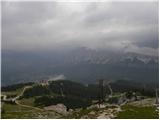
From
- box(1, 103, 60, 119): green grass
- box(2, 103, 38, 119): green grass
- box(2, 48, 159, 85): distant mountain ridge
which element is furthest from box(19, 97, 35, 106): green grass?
box(1, 103, 60, 119): green grass

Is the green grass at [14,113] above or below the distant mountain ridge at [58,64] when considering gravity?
below

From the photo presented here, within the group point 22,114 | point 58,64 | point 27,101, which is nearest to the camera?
point 22,114

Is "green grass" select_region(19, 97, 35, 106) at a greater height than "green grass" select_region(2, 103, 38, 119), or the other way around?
"green grass" select_region(2, 103, 38, 119)

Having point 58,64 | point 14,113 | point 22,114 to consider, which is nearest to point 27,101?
point 58,64

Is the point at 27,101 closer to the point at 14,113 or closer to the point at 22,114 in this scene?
the point at 14,113

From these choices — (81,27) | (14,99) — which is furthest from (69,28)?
(14,99)

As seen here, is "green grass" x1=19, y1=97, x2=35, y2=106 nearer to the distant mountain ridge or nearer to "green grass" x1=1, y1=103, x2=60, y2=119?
the distant mountain ridge

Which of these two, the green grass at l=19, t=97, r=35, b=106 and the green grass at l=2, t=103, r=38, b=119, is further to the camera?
the green grass at l=19, t=97, r=35, b=106

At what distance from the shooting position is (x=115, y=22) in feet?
33.8

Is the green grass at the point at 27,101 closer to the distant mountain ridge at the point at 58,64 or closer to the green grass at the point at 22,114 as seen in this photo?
the distant mountain ridge at the point at 58,64

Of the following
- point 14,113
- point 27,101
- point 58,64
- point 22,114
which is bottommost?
point 27,101

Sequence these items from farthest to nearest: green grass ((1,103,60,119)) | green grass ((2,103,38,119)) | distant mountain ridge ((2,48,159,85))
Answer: distant mountain ridge ((2,48,159,85)) < green grass ((1,103,60,119)) < green grass ((2,103,38,119))

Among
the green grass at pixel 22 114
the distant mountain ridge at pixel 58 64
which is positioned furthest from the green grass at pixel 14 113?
the distant mountain ridge at pixel 58 64

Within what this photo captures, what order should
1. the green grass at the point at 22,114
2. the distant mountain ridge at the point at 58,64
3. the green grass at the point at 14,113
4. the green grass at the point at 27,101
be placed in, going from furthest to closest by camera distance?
the green grass at the point at 27,101 → the distant mountain ridge at the point at 58,64 → the green grass at the point at 22,114 → the green grass at the point at 14,113
